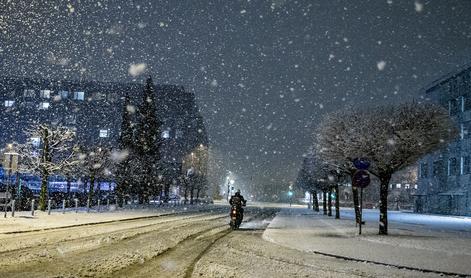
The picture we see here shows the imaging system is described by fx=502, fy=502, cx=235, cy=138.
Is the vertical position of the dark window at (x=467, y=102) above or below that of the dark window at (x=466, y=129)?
above

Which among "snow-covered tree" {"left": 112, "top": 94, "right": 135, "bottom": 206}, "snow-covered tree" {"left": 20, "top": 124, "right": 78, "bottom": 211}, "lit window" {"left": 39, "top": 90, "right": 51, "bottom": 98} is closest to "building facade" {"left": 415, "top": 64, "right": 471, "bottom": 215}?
"snow-covered tree" {"left": 112, "top": 94, "right": 135, "bottom": 206}

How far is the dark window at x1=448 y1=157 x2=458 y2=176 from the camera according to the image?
186ft

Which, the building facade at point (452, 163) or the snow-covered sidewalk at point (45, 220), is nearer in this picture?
the snow-covered sidewalk at point (45, 220)

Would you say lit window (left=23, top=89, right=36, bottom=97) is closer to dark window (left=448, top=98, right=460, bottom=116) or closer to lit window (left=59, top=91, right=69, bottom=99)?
lit window (left=59, top=91, right=69, bottom=99)

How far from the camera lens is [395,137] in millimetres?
21984

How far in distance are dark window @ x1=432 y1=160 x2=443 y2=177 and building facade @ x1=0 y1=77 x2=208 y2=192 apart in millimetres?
61875

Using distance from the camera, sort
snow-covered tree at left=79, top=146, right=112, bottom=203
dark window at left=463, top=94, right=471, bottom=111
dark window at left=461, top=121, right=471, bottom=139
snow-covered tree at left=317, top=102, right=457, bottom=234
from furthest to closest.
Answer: dark window at left=463, top=94, right=471, bottom=111 < dark window at left=461, top=121, right=471, bottom=139 < snow-covered tree at left=79, top=146, right=112, bottom=203 < snow-covered tree at left=317, top=102, right=457, bottom=234

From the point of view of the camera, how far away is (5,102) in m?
115

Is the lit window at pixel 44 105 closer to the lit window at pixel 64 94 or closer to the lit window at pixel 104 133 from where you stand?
the lit window at pixel 64 94

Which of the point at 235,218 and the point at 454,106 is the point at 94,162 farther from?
the point at 454,106

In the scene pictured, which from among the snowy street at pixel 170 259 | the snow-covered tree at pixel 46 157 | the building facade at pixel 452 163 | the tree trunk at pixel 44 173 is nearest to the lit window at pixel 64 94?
the building facade at pixel 452 163

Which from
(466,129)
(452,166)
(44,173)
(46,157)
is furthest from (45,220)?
(452,166)

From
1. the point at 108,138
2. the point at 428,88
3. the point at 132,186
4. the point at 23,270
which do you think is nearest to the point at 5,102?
the point at 108,138

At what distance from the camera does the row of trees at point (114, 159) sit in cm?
3359
